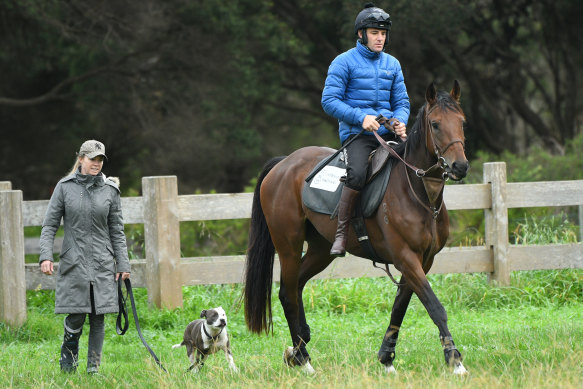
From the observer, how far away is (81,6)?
1902 cm

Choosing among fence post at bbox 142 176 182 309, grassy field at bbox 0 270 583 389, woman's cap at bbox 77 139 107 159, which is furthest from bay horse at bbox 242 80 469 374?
woman's cap at bbox 77 139 107 159

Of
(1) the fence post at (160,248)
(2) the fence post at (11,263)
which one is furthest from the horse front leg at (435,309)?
(2) the fence post at (11,263)

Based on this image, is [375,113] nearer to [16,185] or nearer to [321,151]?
[321,151]

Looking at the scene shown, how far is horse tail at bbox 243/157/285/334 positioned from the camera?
7.26 meters

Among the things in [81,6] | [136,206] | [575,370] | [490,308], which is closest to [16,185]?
[81,6]

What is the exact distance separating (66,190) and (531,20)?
1813cm

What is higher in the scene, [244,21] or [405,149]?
[244,21]

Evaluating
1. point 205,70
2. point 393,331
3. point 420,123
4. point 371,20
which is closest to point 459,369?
point 393,331

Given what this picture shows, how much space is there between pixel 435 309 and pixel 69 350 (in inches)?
122

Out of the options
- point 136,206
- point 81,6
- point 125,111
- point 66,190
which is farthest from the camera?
point 125,111

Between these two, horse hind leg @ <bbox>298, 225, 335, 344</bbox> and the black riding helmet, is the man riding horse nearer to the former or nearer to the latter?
the black riding helmet

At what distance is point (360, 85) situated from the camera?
649 cm

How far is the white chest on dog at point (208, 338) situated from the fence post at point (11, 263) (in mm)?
2934

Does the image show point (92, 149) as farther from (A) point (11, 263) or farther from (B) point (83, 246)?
(A) point (11, 263)
